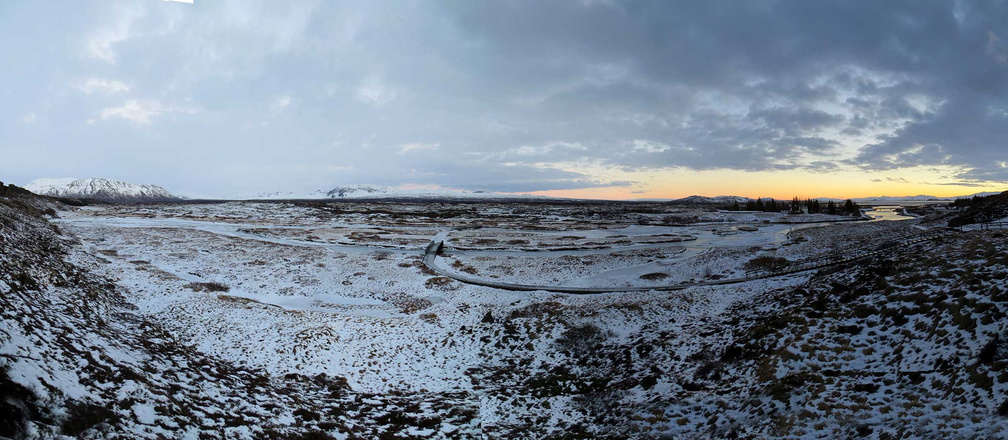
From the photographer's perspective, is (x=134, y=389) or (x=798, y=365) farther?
(x=798, y=365)

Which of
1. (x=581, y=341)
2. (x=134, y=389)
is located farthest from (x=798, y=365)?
(x=134, y=389)

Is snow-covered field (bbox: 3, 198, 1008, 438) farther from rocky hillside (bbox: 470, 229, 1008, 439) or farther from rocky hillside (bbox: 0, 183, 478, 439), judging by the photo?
rocky hillside (bbox: 0, 183, 478, 439)

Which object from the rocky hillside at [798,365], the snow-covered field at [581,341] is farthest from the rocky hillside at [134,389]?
the rocky hillside at [798,365]

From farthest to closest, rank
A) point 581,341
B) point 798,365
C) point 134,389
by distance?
point 581,341 < point 798,365 < point 134,389

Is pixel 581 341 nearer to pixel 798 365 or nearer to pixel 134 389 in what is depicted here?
pixel 798 365

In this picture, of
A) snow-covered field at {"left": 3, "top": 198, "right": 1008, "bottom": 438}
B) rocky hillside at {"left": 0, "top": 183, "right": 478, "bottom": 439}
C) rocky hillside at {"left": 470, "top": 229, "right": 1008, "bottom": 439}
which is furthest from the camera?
snow-covered field at {"left": 3, "top": 198, "right": 1008, "bottom": 438}

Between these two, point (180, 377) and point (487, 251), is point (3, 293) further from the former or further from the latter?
point (487, 251)

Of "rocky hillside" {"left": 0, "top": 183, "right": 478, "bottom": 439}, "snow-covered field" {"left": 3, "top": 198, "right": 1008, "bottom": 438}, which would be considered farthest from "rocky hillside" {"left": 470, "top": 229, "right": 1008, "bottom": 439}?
"rocky hillside" {"left": 0, "top": 183, "right": 478, "bottom": 439}

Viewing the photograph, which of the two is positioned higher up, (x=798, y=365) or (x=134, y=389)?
(x=134, y=389)

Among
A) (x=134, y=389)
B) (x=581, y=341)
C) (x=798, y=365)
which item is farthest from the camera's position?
(x=581, y=341)

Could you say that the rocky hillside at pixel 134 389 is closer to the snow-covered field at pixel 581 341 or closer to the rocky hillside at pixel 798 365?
the snow-covered field at pixel 581 341

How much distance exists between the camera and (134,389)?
34.0 ft

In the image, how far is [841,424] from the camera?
9500 mm

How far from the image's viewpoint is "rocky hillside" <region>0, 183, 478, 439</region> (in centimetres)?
829
